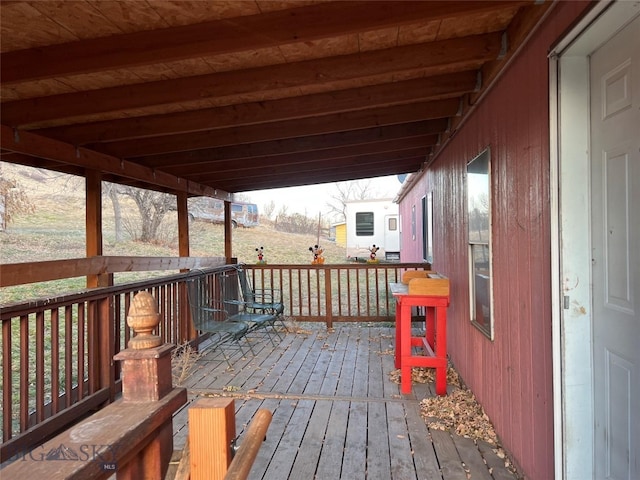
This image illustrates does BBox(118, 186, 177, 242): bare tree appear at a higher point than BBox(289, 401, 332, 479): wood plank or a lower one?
higher

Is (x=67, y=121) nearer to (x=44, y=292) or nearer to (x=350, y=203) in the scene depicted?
(x=44, y=292)

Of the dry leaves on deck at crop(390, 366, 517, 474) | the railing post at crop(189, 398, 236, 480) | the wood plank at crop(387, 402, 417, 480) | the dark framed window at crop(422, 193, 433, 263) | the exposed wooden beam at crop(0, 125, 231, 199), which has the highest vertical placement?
the exposed wooden beam at crop(0, 125, 231, 199)

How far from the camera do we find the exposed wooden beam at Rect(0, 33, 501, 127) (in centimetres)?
213

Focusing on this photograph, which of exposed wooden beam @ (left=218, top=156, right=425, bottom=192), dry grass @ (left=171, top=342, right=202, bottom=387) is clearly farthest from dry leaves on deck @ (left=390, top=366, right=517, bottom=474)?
exposed wooden beam @ (left=218, top=156, right=425, bottom=192)

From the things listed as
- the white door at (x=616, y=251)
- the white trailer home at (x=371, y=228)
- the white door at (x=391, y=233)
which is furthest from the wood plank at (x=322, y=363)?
the white trailer home at (x=371, y=228)

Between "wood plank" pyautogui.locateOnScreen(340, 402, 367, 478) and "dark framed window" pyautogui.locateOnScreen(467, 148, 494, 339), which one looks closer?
"wood plank" pyautogui.locateOnScreen(340, 402, 367, 478)

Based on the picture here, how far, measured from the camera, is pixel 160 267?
409cm

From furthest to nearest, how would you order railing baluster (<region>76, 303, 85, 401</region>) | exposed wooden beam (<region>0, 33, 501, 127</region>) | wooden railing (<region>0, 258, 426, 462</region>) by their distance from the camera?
railing baluster (<region>76, 303, 85, 401</region>), wooden railing (<region>0, 258, 426, 462</region>), exposed wooden beam (<region>0, 33, 501, 127</region>)

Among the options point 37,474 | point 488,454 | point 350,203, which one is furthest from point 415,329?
point 350,203

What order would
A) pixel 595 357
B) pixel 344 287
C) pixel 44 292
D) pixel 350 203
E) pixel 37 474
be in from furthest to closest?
1. pixel 350 203
2. pixel 344 287
3. pixel 44 292
4. pixel 595 357
5. pixel 37 474

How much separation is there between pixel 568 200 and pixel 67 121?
303cm

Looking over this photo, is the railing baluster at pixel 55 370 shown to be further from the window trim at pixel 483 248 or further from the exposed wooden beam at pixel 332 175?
the exposed wooden beam at pixel 332 175

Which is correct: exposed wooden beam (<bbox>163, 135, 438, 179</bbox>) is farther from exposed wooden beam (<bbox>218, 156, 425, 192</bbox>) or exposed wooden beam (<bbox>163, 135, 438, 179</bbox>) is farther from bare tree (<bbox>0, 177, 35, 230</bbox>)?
bare tree (<bbox>0, 177, 35, 230</bbox>)

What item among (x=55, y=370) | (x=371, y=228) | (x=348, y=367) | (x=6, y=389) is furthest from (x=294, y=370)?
(x=371, y=228)
